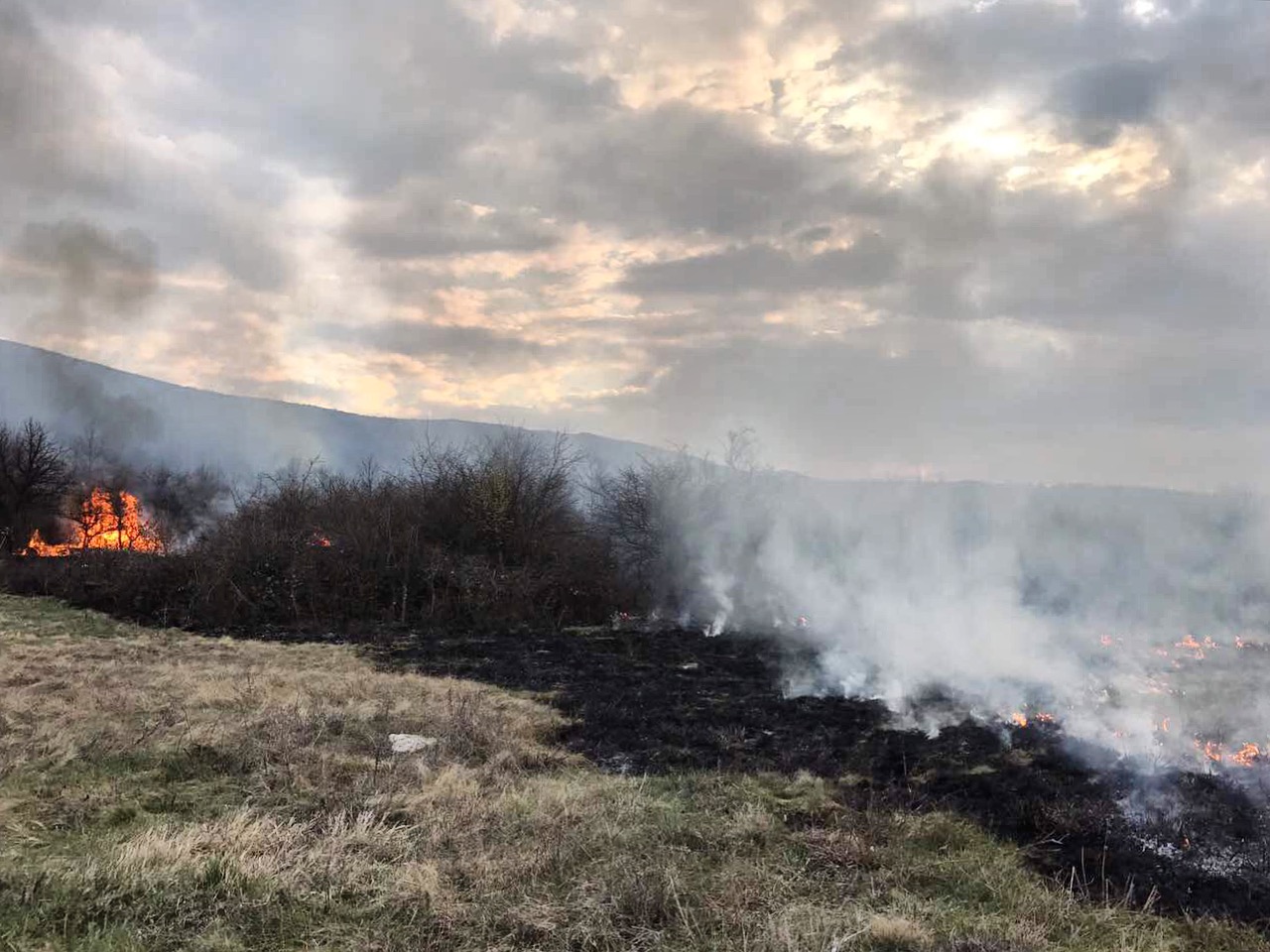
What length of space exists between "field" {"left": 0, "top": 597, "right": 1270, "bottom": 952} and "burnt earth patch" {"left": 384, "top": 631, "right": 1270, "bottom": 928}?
0.34 m

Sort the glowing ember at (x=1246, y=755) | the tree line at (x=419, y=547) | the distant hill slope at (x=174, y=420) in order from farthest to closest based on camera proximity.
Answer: the distant hill slope at (x=174, y=420) → the tree line at (x=419, y=547) → the glowing ember at (x=1246, y=755)

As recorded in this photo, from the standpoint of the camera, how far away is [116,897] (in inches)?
183

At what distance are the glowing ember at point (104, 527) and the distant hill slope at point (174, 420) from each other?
23532mm

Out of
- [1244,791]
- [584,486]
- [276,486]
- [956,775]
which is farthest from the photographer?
[584,486]

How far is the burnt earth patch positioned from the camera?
5.82m

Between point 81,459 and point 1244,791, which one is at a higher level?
point 81,459

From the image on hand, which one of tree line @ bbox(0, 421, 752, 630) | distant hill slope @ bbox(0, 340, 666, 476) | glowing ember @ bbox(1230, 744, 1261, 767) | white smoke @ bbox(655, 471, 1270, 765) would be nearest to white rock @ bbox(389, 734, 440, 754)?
white smoke @ bbox(655, 471, 1270, 765)

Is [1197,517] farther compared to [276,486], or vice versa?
[276,486]

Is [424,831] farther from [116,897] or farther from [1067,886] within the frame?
[1067,886]

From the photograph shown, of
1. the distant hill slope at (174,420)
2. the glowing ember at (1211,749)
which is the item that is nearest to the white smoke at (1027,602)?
the glowing ember at (1211,749)

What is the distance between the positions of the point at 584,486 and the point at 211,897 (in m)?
27.3

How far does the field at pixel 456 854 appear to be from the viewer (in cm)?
452

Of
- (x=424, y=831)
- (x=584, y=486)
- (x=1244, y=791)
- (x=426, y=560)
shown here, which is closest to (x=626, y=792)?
(x=424, y=831)

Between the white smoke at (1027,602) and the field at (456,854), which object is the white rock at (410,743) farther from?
the white smoke at (1027,602)
